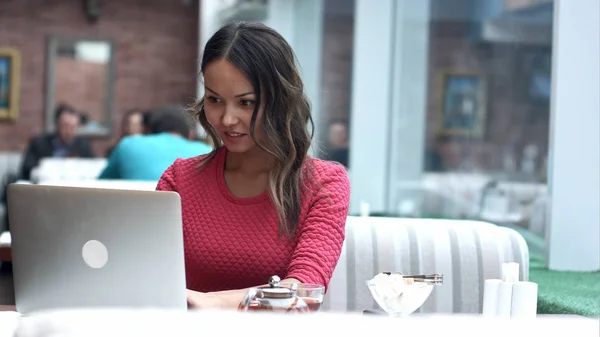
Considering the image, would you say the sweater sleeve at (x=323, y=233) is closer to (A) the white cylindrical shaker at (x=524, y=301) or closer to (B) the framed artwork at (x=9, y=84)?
(A) the white cylindrical shaker at (x=524, y=301)

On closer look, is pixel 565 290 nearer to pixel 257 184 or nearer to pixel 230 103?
pixel 257 184

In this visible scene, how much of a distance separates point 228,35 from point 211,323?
1494 millimetres

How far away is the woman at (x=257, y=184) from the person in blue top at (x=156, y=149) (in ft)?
10.2

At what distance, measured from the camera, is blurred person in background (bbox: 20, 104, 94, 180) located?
10.8 m

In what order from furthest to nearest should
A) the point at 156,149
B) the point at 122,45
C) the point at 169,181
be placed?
the point at 122,45 → the point at 156,149 → the point at 169,181

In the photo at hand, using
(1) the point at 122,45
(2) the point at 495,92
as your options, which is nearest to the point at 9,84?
A: (1) the point at 122,45

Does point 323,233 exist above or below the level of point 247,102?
below

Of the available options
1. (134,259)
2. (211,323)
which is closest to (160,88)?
(134,259)

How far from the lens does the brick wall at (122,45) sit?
12461 mm

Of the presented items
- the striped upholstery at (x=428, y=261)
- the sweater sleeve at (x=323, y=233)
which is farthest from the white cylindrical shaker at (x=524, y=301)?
the striped upholstery at (x=428, y=261)

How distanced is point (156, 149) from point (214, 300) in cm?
372

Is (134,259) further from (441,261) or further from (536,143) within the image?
(536,143)

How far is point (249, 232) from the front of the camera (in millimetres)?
2486

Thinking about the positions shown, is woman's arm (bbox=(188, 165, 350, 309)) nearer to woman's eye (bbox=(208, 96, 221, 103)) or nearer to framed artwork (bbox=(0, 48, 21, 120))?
woman's eye (bbox=(208, 96, 221, 103))
